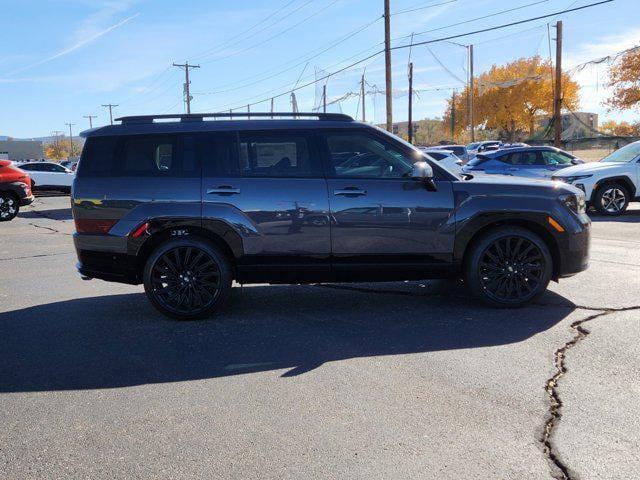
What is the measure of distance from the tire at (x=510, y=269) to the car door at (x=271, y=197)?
1447mm

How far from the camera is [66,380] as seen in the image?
4.15 m

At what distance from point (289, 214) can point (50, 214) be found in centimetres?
1509

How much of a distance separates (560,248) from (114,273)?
4.23 m

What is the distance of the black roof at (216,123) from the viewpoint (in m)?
5.61

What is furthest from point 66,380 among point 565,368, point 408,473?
point 565,368

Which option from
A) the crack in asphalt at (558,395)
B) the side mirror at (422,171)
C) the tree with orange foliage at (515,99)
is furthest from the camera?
the tree with orange foliage at (515,99)

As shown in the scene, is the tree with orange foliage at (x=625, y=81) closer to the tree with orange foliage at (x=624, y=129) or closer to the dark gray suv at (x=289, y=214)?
the tree with orange foliage at (x=624, y=129)

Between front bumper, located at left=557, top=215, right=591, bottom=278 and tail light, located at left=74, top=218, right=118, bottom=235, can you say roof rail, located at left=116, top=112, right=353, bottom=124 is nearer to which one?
tail light, located at left=74, top=218, right=118, bottom=235

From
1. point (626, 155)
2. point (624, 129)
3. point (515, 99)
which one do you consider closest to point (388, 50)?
point (626, 155)

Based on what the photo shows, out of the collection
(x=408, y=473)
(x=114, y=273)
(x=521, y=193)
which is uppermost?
(x=521, y=193)

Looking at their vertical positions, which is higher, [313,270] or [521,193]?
[521,193]

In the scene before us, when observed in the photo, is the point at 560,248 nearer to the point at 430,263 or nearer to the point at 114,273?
the point at 430,263

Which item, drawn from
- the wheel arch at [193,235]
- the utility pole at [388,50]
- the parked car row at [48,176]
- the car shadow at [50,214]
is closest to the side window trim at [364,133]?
the wheel arch at [193,235]

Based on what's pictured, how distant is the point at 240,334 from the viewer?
203 inches
